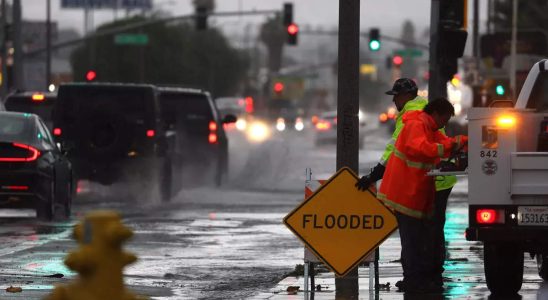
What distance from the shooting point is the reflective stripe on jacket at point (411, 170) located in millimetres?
13203

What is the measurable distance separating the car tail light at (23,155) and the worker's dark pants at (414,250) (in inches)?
384

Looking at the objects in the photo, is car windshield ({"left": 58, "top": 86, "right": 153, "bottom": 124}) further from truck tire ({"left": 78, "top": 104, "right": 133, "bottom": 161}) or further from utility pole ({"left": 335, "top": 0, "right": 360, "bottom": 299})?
utility pole ({"left": 335, "top": 0, "right": 360, "bottom": 299})

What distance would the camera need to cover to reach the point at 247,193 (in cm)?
3175

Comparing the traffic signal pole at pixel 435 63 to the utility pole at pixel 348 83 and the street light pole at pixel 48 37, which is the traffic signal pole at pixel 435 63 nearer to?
the utility pole at pixel 348 83

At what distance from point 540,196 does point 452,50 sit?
7.15m

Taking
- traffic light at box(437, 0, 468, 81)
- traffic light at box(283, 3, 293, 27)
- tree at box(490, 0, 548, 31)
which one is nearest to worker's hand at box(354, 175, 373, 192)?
traffic light at box(437, 0, 468, 81)

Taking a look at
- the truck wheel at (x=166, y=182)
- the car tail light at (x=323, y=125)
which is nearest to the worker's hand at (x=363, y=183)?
the truck wheel at (x=166, y=182)

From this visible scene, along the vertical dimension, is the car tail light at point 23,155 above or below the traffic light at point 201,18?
below

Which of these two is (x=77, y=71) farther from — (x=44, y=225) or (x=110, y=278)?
(x=110, y=278)

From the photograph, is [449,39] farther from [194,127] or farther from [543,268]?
[194,127]

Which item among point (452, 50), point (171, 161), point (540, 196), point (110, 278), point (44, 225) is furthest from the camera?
point (171, 161)

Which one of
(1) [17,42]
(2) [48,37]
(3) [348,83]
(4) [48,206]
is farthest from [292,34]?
(3) [348,83]

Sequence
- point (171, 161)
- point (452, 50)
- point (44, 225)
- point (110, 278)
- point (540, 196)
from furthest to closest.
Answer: point (171, 161), point (44, 225), point (452, 50), point (540, 196), point (110, 278)

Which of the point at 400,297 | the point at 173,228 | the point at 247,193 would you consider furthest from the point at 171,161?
the point at 400,297
